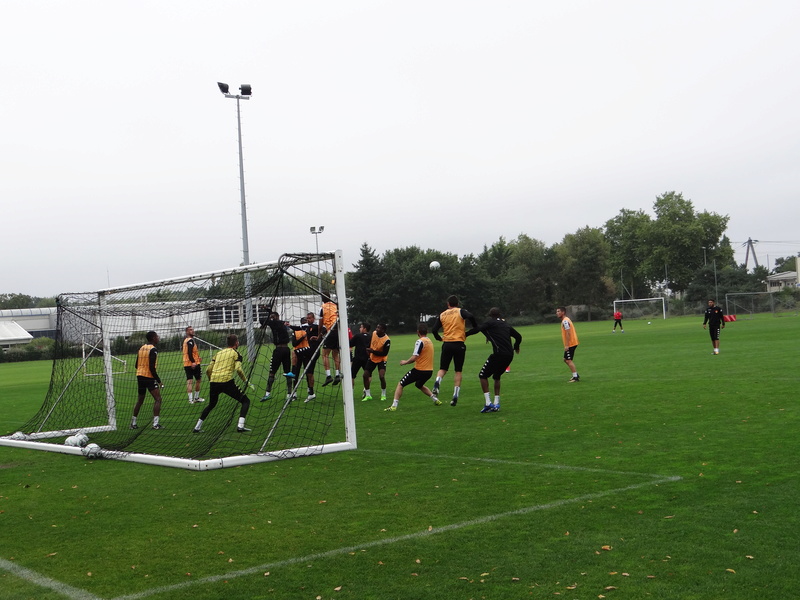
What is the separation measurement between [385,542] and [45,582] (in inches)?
103

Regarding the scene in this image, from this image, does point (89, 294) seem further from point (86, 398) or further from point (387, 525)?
point (387, 525)

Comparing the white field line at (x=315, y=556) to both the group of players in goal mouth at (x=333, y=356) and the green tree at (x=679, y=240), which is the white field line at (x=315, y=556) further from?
the green tree at (x=679, y=240)

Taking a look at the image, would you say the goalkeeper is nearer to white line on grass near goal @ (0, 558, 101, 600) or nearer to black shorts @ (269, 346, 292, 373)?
black shorts @ (269, 346, 292, 373)

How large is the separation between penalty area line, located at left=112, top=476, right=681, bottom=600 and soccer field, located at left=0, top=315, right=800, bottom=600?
0.09 ft

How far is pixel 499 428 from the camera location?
41.7ft

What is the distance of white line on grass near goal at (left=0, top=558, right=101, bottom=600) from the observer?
18.5 ft

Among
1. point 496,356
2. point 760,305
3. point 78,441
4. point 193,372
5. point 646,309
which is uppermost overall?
point 646,309

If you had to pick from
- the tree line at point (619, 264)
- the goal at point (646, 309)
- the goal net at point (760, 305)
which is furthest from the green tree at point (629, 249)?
the goal net at point (760, 305)

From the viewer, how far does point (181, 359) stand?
19875 millimetres

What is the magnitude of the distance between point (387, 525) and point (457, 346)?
853 centimetres

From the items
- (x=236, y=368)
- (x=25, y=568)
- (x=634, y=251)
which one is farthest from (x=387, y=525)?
(x=634, y=251)

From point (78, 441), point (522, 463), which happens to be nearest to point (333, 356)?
point (78, 441)

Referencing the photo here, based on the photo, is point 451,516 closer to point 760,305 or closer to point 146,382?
point 146,382

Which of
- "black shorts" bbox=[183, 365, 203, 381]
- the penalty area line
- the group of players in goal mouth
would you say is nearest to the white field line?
the penalty area line
